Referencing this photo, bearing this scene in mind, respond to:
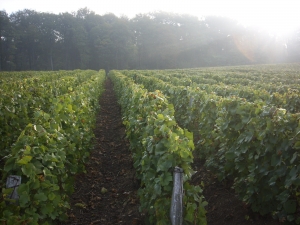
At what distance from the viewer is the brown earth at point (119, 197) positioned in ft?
14.7

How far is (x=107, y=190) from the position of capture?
5.75 m

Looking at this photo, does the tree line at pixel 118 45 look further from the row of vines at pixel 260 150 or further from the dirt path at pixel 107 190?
the row of vines at pixel 260 150

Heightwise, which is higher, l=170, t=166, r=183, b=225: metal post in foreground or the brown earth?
l=170, t=166, r=183, b=225: metal post in foreground

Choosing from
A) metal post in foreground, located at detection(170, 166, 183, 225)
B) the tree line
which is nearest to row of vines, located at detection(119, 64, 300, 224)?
metal post in foreground, located at detection(170, 166, 183, 225)

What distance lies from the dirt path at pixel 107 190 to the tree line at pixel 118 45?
71999 millimetres

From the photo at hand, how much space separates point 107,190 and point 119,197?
0.40m

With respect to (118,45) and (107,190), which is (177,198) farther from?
(118,45)

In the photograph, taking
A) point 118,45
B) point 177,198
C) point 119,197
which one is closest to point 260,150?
point 177,198

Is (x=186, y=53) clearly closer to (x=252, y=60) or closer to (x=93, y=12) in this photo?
(x=252, y=60)

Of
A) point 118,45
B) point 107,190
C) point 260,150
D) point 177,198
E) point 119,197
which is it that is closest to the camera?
point 177,198

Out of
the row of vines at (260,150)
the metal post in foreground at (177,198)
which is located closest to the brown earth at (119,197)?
the row of vines at (260,150)

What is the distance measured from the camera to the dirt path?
4719 millimetres

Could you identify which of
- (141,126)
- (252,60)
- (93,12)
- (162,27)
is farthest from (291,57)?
(141,126)

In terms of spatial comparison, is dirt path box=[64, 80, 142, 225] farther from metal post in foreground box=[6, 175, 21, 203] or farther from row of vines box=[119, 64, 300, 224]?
metal post in foreground box=[6, 175, 21, 203]
